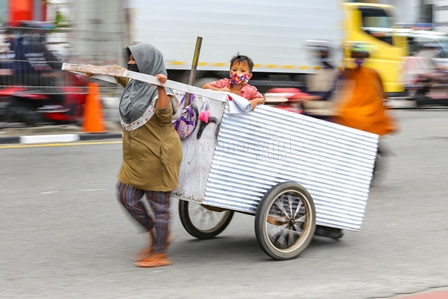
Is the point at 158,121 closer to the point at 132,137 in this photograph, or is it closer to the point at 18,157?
the point at 132,137

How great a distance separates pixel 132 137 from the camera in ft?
17.6

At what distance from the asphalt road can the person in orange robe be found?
77cm

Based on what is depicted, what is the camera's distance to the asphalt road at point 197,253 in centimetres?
512

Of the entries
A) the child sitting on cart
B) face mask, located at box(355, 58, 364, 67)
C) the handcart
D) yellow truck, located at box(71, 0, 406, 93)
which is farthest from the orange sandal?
yellow truck, located at box(71, 0, 406, 93)

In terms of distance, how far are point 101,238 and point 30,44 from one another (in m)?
6.71

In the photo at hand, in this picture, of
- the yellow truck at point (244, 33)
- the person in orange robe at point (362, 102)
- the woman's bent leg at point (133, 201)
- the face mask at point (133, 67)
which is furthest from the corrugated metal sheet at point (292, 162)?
the yellow truck at point (244, 33)

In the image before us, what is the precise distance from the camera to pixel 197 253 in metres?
6.04

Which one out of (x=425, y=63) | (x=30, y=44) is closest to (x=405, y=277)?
(x=30, y=44)

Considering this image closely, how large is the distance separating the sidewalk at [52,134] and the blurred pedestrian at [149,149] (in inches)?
275

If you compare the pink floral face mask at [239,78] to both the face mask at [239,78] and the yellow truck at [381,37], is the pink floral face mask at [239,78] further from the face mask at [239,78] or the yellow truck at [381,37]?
the yellow truck at [381,37]

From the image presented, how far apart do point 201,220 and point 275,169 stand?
1068 mm

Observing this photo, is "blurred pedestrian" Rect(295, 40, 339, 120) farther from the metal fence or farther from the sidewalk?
the metal fence

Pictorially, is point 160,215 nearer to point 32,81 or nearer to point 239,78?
point 239,78

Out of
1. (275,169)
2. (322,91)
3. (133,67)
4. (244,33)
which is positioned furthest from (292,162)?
(244,33)
